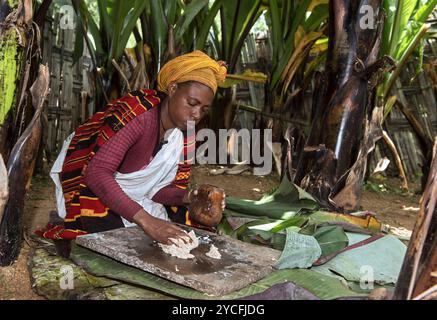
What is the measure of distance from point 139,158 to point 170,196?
28 centimetres

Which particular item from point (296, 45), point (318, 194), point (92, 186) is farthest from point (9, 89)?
point (296, 45)

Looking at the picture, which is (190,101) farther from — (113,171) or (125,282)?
(125,282)

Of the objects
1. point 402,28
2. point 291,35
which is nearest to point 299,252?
point 402,28

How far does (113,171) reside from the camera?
2.06 m

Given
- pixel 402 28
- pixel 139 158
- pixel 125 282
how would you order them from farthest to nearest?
pixel 402 28 < pixel 139 158 < pixel 125 282

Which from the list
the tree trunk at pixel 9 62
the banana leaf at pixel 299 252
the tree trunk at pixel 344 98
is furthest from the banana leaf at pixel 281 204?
the tree trunk at pixel 9 62

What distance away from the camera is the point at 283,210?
8.68 feet

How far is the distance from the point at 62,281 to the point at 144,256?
0.31 m

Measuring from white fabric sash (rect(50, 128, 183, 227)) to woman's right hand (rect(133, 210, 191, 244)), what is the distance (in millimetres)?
439

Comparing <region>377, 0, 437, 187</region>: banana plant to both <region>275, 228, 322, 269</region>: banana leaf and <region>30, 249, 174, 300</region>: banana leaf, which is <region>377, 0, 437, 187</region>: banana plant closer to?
<region>275, 228, 322, 269</region>: banana leaf

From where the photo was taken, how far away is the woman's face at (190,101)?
2.10 metres

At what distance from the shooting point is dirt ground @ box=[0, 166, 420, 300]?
72.2 inches

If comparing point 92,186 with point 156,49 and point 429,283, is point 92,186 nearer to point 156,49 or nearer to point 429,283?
point 429,283

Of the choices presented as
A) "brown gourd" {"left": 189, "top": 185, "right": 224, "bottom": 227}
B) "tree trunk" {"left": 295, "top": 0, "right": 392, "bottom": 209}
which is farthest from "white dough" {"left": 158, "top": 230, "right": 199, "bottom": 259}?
"tree trunk" {"left": 295, "top": 0, "right": 392, "bottom": 209}
